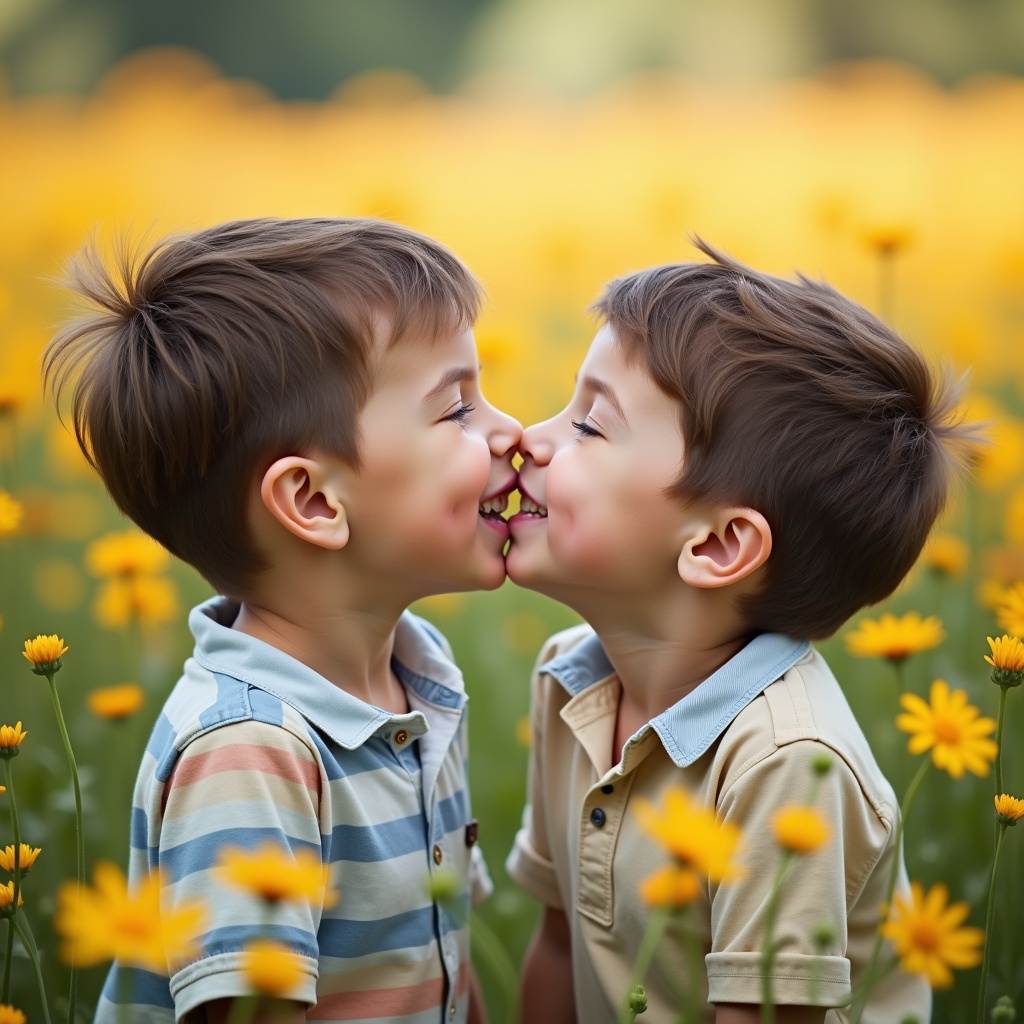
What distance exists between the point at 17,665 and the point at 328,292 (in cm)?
100

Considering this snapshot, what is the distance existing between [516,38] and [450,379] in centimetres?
311

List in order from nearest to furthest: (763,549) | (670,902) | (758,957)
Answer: (670,902) → (758,957) → (763,549)

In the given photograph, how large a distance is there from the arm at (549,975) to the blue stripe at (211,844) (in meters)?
0.59

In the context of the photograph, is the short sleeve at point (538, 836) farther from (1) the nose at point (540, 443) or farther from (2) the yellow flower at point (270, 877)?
(2) the yellow flower at point (270, 877)

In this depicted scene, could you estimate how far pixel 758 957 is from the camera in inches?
45.3

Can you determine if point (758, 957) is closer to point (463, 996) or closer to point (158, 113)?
point (463, 996)

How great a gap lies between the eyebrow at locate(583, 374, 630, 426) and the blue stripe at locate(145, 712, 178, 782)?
0.60m

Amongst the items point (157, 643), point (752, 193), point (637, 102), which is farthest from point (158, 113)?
point (157, 643)

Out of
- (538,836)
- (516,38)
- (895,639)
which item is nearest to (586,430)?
(895,639)

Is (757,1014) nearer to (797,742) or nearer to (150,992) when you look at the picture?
(797,742)

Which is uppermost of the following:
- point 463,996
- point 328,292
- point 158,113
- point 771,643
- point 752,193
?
point 158,113

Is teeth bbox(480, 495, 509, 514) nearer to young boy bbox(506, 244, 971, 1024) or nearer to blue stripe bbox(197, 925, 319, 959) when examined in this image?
young boy bbox(506, 244, 971, 1024)

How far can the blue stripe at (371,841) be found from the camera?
125 centimetres

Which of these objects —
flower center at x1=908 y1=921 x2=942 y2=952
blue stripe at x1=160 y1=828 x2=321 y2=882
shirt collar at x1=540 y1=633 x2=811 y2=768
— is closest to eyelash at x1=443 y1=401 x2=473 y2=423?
shirt collar at x1=540 y1=633 x2=811 y2=768
